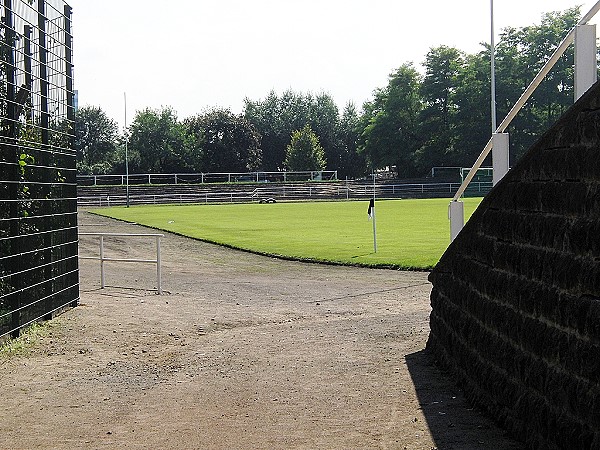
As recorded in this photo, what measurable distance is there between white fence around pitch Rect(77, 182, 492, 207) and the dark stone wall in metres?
68.2

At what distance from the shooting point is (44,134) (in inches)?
551

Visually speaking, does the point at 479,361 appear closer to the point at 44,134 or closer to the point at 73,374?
the point at 73,374

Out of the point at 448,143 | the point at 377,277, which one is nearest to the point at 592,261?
the point at 377,277

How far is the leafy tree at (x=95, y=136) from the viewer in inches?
4459

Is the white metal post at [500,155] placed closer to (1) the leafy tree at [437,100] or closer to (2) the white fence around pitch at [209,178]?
(2) the white fence around pitch at [209,178]

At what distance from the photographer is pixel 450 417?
7.78 metres

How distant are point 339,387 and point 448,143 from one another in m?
97.1

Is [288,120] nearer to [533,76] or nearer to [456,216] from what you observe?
[533,76]

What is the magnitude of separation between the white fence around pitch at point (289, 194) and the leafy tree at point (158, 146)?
66.5 ft

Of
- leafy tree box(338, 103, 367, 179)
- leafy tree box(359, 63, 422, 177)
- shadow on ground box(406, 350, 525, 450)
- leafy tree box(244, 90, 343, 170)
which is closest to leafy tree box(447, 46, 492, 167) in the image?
leafy tree box(359, 63, 422, 177)

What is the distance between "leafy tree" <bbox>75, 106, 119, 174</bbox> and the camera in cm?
11325

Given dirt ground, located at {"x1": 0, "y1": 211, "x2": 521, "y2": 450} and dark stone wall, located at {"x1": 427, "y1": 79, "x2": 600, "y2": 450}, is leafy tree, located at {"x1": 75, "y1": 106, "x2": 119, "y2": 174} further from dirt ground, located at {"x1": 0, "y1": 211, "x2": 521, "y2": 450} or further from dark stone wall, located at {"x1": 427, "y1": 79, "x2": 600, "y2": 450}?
dark stone wall, located at {"x1": 427, "y1": 79, "x2": 600, "y2": 450}

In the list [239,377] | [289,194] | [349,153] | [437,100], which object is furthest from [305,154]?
[239,377]

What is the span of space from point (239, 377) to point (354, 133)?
378ft
